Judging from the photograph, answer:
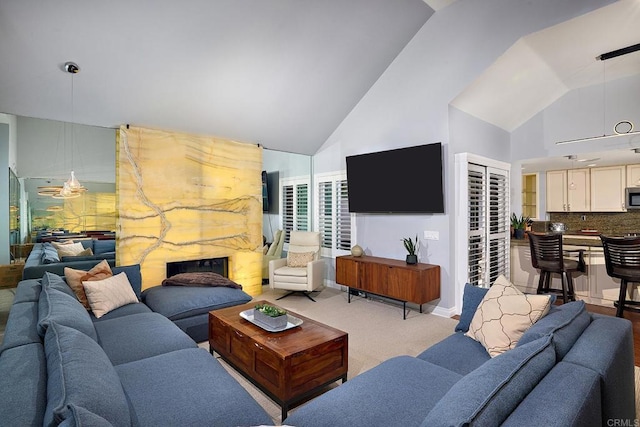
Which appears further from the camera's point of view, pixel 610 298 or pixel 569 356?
pixel 610 298

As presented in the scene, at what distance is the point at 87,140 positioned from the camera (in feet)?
16.4

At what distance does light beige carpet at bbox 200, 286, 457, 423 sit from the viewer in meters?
2.90

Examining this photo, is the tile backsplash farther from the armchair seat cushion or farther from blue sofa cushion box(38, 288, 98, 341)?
blue sofa cushion box(38, 288, 98, 341)

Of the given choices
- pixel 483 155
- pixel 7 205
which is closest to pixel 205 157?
pixel 7 205

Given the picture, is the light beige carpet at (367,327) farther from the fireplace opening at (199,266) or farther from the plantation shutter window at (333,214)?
the plantation shutter window at (333,214)

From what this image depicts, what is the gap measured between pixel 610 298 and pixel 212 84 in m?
5.88

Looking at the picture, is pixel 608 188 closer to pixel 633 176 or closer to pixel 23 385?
pixel 633 176

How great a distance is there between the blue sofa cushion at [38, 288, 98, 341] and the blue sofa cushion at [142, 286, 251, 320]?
3.21 ft

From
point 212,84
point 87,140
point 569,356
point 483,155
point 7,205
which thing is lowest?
point 569,356

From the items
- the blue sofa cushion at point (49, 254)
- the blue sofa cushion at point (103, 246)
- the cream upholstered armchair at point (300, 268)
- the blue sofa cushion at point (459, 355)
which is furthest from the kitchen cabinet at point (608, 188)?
the blue sofa cushion at point (49, 254)

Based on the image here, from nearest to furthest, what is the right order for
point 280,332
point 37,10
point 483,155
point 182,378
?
1. point 182,378
2. point 280,332
3. point 37,10
4. point 483,155

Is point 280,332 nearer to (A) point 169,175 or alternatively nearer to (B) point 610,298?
(A) point 169,175

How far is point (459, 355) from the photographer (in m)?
2.06

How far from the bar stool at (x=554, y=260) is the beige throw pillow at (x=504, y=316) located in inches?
99.9
